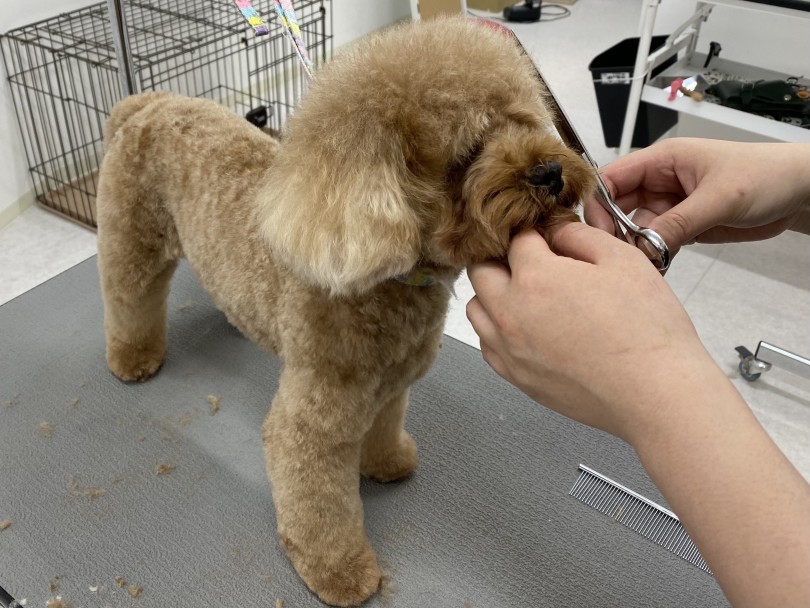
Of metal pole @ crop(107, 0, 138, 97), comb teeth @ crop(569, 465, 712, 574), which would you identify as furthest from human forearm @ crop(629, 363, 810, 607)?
metal pole @ crop(107, 0, 138, 97)

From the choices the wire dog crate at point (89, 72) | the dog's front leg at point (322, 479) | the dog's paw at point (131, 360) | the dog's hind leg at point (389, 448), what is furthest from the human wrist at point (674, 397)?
the wire dog crate at point (89, 72)

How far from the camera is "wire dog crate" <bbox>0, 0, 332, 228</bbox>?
6.45 ft

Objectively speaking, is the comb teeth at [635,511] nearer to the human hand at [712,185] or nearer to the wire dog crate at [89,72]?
the human hand at [712,185]

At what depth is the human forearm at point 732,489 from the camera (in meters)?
0.51

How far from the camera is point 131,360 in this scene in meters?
1.50

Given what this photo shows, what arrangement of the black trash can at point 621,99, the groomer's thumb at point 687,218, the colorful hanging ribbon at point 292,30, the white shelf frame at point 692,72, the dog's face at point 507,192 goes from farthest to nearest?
the black trash can at point 621,99 < the white shelf frame at point 692,72 < the colorful hanging ribbon at point 292,30 < the groomer's thumb at point 687,218 < the dog's face at point 507,192

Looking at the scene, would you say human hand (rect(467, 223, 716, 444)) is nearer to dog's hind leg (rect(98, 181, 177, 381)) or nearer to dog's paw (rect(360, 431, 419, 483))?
dog's paw (rect(360, 431, 419, 483))

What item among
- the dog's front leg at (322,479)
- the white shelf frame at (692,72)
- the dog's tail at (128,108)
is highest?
the dog's tail at (128,108)

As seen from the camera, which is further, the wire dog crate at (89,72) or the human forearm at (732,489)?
the wire dog crate at (89,72)

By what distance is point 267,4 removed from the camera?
8.26 ft

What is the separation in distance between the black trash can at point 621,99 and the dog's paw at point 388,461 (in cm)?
152

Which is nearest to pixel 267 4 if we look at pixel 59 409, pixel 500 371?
pixel 59 409

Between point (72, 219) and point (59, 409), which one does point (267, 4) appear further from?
point (59, 409)

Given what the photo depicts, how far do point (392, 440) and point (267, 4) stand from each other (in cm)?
190
